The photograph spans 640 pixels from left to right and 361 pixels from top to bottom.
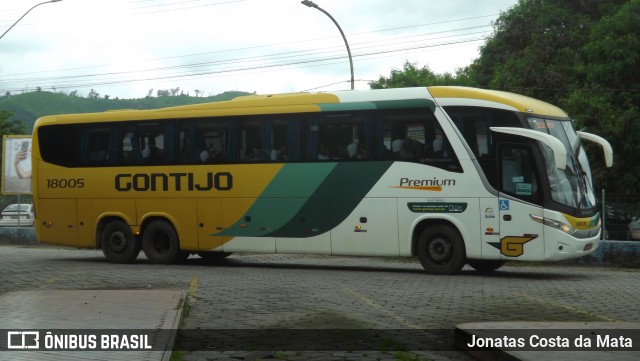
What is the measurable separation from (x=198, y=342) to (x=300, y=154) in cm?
1121

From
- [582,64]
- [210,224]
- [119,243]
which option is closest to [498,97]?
[210,224]

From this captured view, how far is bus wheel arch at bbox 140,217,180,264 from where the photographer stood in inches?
896

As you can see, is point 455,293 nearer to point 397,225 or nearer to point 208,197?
point 397,225

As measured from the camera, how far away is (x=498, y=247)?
19.0 metres

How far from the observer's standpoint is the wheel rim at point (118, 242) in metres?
23.3

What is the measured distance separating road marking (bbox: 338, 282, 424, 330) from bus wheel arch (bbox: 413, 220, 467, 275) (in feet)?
9.88

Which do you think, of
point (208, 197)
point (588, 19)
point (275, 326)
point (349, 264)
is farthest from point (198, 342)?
point (588, 19)

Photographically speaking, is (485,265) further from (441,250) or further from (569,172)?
(569,172)

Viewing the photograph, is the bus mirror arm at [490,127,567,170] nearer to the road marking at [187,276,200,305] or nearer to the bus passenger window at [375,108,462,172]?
the bus passenger window at [375,108,462,172]

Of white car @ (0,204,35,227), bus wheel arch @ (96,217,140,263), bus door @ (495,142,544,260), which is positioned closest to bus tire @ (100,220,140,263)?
bus wheel arch @ (96,217,140,263)

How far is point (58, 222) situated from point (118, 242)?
1728 millimetres

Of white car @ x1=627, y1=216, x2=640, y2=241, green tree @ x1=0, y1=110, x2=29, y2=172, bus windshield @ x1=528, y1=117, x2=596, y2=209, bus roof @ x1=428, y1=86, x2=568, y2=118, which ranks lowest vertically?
white car @ x1=627, y1=216, x2=640, y2=241

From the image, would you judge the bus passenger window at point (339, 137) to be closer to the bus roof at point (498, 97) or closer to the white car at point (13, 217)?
the bus roof at point (498, 97)

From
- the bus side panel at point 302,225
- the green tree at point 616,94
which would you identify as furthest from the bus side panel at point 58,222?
the green tree at point 616,94
